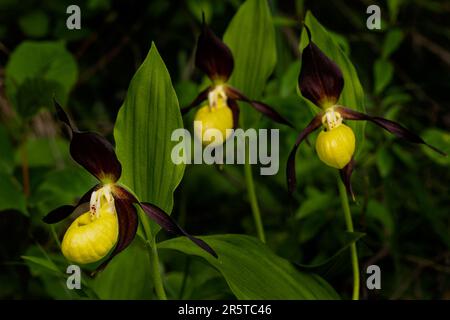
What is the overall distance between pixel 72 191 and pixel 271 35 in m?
0.59

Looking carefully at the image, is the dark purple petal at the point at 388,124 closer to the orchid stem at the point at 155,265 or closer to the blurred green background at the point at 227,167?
the blurred green background at the point at 227,167

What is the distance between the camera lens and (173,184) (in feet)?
3.52

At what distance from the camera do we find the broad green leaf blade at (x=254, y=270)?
→ 1.11 m

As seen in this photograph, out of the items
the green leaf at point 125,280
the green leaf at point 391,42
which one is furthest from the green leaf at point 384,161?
the green leaf at point 125,280

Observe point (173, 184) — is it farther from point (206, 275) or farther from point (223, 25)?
point (223, 25)

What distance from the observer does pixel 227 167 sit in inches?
86.7

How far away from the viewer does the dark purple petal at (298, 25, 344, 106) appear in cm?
111

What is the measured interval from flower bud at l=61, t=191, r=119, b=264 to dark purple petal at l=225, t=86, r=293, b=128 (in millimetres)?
418

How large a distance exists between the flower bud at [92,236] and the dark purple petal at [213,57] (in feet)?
1.40

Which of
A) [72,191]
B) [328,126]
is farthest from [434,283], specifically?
Result: [72,191]

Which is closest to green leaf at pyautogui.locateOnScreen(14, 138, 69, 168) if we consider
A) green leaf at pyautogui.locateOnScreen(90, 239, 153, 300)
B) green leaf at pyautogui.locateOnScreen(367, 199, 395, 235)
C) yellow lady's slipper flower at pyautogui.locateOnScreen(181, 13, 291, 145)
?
green leaf at pyautogui.locateOnScreen(90, 239, 153, 300)

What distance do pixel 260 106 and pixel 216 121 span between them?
0.34 feet

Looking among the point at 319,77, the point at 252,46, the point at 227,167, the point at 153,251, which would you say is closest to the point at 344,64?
the point at 319,77

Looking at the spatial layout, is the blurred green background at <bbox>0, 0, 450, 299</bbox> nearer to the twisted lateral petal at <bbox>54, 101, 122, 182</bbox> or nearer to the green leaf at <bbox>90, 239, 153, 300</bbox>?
the green leaf at <bbox>90, 239, 153, 300</bbox>
